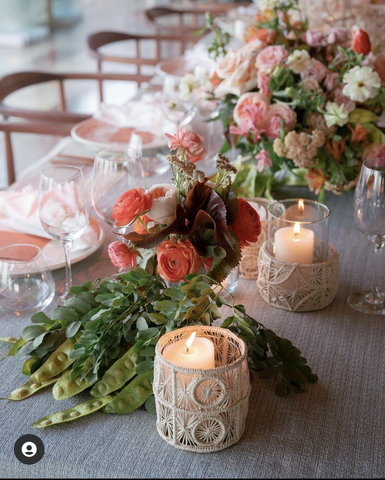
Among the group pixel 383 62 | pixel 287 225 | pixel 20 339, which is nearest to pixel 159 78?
pixel 383 62

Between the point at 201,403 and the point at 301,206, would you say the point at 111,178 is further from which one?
the point at 201,403

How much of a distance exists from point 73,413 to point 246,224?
358 mm

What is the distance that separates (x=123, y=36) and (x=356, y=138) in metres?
2.69

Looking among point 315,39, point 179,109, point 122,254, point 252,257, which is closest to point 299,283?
point 252,257

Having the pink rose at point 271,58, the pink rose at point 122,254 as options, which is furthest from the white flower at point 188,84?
the pink rose at point 122,254

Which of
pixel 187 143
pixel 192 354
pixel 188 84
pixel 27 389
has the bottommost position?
pixel 27 389

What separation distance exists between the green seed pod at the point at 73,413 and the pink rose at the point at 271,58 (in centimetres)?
93

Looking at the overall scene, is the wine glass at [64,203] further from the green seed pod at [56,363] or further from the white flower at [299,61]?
the white flower at [299,61]

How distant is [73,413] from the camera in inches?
31.8

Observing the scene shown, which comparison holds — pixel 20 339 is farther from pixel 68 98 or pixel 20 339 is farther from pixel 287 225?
pixel 68 98

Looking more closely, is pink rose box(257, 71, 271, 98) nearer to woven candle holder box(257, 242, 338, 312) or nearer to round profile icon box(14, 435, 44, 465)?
woven candle holder box(257, 242, 338, 312)

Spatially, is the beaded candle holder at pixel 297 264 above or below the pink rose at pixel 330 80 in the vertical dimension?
below

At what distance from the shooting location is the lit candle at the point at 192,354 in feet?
2.48

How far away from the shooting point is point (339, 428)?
2.60 ft
